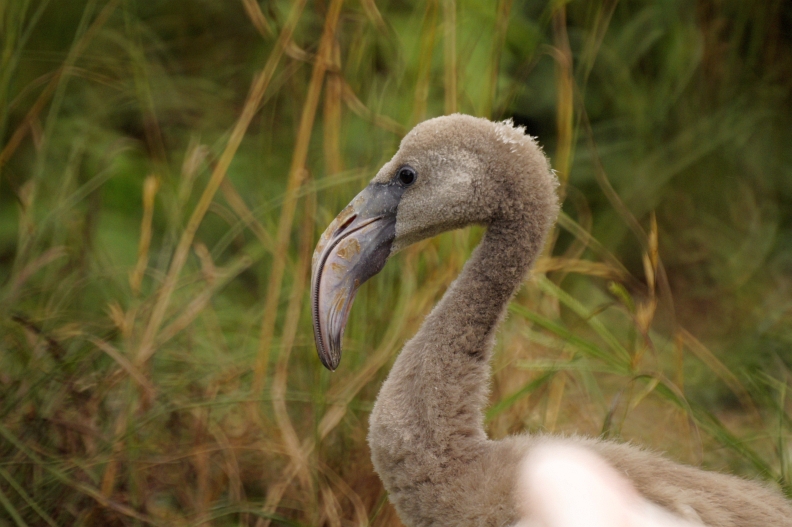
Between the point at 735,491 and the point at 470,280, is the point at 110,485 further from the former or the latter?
the point at 735,491

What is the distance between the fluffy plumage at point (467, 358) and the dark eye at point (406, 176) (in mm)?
15

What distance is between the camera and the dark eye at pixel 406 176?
A: 1971 mm

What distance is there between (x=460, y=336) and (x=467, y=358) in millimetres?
47

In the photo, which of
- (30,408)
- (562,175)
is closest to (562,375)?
(562,175)

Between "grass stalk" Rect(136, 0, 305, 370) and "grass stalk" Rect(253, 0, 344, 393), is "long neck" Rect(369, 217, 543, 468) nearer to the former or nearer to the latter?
"grass stalk" Rect(253, 0, 344, 393)

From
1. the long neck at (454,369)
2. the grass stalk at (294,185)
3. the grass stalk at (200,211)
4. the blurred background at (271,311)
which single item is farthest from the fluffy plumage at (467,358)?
the grass stalk at (200,211)

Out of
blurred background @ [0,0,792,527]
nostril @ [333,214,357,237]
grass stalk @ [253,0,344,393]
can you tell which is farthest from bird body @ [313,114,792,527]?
grass stalk @ [253,0,344,393]

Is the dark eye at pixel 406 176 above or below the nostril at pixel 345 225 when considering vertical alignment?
above

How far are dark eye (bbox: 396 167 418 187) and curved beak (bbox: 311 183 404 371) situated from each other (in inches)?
0.6

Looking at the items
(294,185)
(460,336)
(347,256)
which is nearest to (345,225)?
(347,256)

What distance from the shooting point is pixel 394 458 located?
6.22 ft

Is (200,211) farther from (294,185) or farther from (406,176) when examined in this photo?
(406,176)

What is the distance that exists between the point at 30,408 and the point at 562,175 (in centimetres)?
161

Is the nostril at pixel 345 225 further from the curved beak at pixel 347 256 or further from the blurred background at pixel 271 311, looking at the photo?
the blurred background at pixel 271 311
